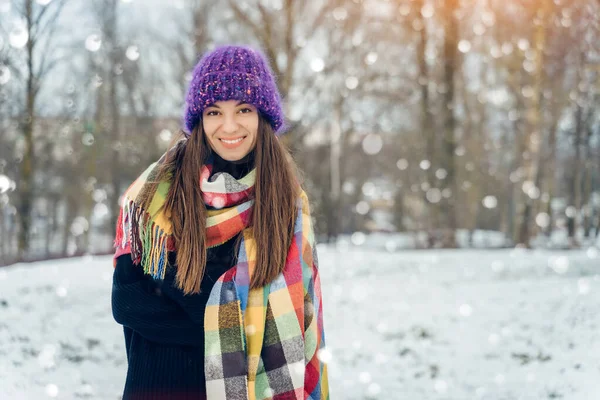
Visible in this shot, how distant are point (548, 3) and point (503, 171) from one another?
54.4ft

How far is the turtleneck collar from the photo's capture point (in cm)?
204

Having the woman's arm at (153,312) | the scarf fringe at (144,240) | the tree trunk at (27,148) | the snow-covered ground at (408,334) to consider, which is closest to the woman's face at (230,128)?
the scarf fringe at (144,240)

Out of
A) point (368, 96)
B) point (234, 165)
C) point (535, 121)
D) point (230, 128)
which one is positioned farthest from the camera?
point (368, 96)

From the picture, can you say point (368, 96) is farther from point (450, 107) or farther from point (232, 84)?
point (232, 84)

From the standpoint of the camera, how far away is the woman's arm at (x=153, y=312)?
5.88ft

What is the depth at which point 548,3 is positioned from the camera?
1059cm

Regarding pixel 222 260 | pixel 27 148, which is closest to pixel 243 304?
pixel 222 260

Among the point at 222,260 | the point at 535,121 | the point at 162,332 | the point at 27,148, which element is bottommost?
the point at 162,332

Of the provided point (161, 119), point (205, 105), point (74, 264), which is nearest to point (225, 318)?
point (205, 105)

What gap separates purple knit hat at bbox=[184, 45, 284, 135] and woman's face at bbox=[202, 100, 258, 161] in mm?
32

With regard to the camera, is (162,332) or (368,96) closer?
(162,332)

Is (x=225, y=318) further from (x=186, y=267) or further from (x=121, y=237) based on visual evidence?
(x=121, y=237)

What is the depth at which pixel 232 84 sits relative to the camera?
1.95 metres

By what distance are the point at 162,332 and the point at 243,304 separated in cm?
29
